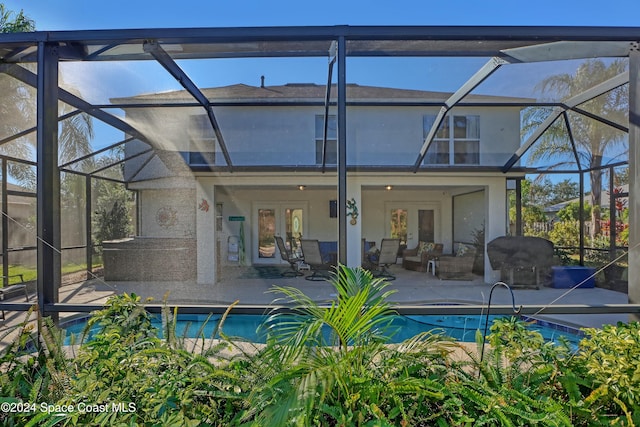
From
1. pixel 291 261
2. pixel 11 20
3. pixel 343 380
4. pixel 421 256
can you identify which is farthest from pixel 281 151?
pixel 11 20

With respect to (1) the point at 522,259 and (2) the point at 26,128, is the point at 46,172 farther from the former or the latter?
(1) the point at 522,259

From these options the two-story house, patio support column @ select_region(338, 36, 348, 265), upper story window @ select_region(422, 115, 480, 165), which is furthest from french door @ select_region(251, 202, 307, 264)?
patio support column @ select_region(338, 36, 348, 265)

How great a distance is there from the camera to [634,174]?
105 inches

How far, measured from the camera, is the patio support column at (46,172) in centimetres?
255

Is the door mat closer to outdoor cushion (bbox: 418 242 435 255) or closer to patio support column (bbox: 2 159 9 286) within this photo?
outdoor cushion (bbox: 418 242 435 255)

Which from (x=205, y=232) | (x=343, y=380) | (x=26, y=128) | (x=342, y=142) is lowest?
(x=343, y=380)

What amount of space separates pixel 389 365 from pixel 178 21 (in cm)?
581

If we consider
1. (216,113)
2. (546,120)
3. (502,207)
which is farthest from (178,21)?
(502,207)

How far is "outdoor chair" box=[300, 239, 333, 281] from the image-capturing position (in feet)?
26.7

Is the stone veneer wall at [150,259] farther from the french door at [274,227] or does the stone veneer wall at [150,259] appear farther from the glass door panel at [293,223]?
the glass door panel at [293,223]

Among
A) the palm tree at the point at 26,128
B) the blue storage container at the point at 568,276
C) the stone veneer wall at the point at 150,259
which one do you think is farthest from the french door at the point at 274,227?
the blue storage container at the point at 568,276

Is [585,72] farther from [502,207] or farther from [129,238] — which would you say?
[129,238]

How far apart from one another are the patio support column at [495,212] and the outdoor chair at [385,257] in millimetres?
2295

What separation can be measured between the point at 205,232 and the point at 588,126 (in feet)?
29.3
